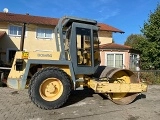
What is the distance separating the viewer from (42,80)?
754 centimetres

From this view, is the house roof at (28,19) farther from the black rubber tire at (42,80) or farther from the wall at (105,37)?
the black rubber tire at (42,80)

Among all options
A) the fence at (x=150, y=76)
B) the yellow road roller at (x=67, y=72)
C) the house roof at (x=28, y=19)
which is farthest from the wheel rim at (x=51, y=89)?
the house roof at (x=28, y=19)

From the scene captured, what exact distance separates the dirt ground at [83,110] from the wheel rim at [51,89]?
431 millimetres

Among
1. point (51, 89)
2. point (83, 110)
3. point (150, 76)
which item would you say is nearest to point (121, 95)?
point (83, 110)

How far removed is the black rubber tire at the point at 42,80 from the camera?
7445 mm

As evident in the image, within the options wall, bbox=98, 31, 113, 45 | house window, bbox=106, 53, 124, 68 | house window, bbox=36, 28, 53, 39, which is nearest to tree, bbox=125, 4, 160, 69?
house window, bbox=106, 53, 124, 68

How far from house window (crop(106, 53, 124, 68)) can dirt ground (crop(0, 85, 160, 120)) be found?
14665mm

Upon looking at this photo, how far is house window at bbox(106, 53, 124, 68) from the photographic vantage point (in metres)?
24.3

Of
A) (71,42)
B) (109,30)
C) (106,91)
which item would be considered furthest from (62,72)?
(109,30)

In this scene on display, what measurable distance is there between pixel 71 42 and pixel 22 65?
5.81 feet

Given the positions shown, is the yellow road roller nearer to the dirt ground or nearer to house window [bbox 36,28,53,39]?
the dirt ground

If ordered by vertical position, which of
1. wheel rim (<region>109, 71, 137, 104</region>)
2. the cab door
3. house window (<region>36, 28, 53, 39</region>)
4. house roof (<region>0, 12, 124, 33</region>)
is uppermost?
house roof (<region>0, 12, 124, 33</region>)

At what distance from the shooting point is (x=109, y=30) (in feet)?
91.2

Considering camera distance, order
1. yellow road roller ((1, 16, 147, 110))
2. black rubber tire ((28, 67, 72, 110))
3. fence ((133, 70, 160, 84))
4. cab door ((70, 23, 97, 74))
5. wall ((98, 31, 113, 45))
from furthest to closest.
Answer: wall ((98, 31, 113, 45)), fence ((133, 70, 160, 84)), cab door ((70, 23, 97, 74)), yellow road roller ((1, 16, 147, 110)), black rubber tire ((28, 67, 72, 110))
